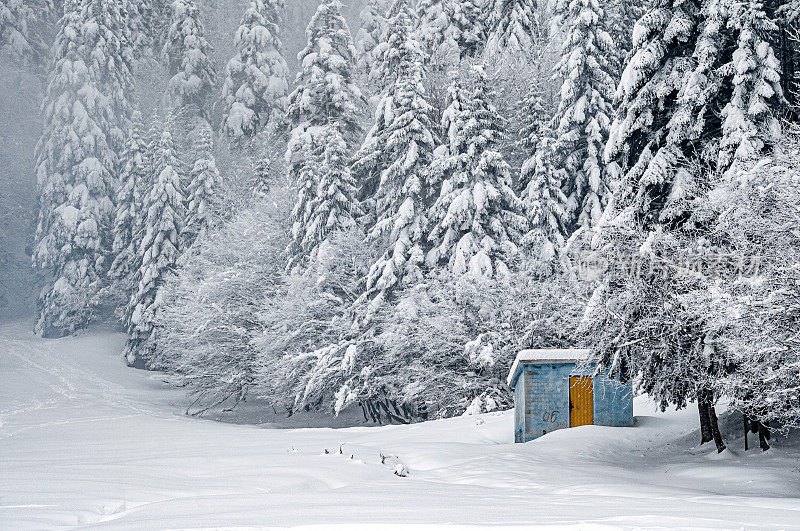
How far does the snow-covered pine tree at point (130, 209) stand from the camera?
5416 cm

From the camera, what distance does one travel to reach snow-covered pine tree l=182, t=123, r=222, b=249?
49.1 metres

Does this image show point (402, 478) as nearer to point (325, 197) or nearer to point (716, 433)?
point (716, 433)

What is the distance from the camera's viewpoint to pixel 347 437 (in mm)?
20953

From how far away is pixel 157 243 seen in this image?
164 feet

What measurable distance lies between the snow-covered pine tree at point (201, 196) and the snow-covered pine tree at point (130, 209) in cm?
499

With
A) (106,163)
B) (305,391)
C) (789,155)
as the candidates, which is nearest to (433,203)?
(305,391)

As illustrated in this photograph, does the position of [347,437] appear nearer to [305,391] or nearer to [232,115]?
[305,391]

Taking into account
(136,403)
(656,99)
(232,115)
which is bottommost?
(136,403)

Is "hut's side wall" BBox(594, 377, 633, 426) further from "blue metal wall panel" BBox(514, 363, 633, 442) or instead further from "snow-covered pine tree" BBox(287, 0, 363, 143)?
"snow-covered pine tree" BBox(287, 0, 363, 143)

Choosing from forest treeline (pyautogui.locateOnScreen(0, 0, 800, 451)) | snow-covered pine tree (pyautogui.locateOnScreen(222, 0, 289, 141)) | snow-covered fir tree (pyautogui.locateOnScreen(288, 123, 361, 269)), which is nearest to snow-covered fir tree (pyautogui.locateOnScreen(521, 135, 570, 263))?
→ forest treeline (pyautogui.locateOnScreen(0, 0, 800, 451))

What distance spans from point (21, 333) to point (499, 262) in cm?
4994

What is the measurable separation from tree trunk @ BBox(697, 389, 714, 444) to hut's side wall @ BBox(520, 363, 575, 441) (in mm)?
3428

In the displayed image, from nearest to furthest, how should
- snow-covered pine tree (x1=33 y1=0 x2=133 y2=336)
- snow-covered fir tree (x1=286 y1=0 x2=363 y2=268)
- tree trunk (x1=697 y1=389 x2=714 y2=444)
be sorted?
1. tree trunk (x1=697 y1=389 x2=714 y2=444)
2. snow-covered fir tree (x1=286 y1=0 x2=363 y2=268)
3. snow-covered pine tree (x1=33 y1=0 x2=133 y2=336)

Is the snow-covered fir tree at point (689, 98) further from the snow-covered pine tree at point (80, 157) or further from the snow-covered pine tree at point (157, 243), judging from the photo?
the snow-covered pine tree at point (80, 157)
